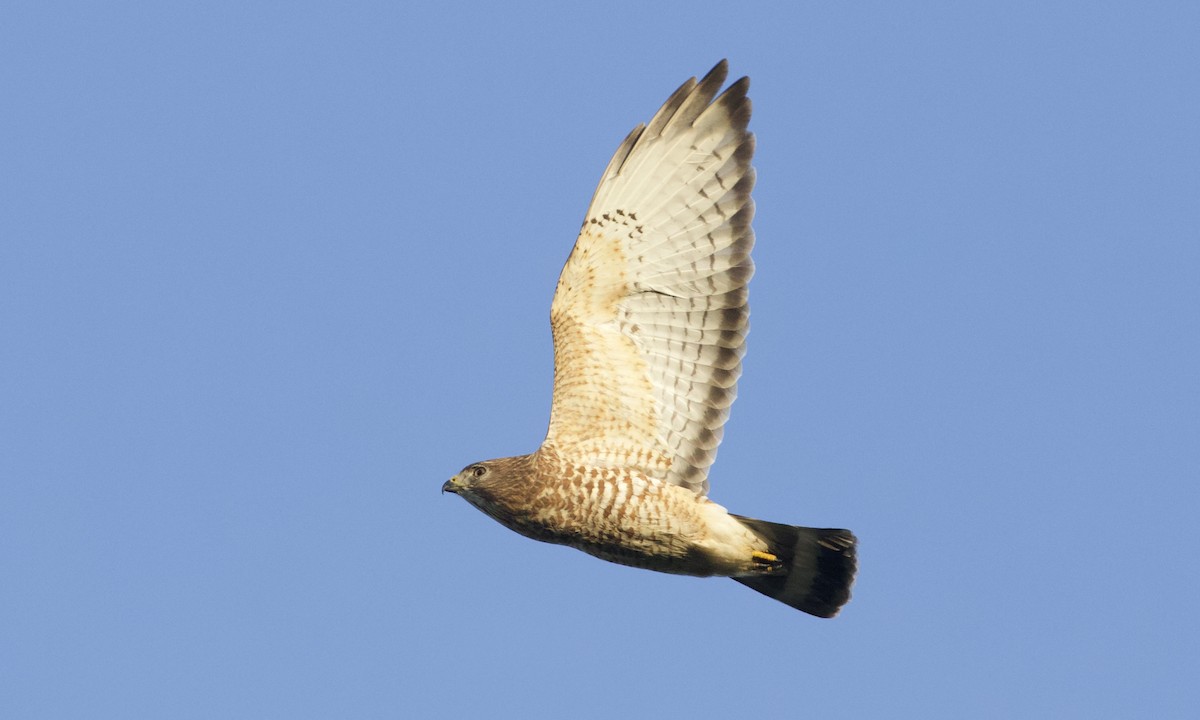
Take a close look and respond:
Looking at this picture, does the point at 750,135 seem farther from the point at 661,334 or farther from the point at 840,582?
the point at 840,582

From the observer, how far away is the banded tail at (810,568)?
390 inches

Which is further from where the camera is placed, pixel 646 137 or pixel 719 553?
pixel 646 137

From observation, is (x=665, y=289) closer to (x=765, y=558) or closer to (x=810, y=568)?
(x=765, y=558)

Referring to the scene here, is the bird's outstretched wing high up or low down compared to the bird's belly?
up

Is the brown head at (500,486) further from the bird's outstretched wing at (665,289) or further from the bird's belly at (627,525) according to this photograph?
the bird's outstretched wing at (665,289)

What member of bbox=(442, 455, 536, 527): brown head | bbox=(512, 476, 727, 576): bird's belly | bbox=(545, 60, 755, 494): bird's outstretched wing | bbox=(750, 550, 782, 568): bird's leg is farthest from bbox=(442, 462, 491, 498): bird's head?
bbox=(750, 550, 782, 568): bird's leg

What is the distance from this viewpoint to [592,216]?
10.1 metres

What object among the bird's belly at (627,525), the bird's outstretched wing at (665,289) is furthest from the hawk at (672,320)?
the bird's belly at (627,525)

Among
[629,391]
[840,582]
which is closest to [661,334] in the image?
[629,391]

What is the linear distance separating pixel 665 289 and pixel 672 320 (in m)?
0.22

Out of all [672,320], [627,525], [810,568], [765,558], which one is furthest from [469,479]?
[810,568]

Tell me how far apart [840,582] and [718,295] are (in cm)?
218

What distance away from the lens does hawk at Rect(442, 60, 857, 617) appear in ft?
32.5

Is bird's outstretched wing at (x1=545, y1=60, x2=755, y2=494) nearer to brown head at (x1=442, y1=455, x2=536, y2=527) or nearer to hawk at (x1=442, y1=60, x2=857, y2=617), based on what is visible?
hawk at (x1=442, y1=60, x2=857, y2=617)
